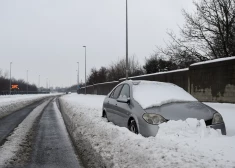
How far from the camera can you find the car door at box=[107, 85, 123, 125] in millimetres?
8333

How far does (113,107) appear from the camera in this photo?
857 cm

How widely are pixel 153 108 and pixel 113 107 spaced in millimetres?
2308

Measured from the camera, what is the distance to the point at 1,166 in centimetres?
566

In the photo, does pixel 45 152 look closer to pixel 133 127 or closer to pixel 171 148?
pixel 133 127

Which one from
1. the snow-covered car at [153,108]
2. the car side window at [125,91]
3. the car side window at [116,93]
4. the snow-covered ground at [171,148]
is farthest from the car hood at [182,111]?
the car side window at [116,93]

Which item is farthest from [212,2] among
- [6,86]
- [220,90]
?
[6,86]

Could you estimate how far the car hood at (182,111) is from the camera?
6133mm

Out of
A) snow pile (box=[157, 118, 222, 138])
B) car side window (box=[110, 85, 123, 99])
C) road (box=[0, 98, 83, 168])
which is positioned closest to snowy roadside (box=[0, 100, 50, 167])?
road (box=[0, 98, 83, 168])

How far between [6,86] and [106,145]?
109 metres

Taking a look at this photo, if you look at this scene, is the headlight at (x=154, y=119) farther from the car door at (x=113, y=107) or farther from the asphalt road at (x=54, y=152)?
the car door at (x=113, y=107)

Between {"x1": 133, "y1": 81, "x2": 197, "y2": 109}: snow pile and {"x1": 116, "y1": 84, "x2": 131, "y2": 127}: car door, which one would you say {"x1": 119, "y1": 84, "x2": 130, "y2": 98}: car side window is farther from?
{"x1": 133, "y1": 81, "x2": 197, "y2": 109}: snow pile

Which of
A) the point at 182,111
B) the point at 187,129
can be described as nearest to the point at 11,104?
the point at 182,111

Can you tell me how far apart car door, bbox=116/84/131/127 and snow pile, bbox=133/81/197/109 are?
29cm

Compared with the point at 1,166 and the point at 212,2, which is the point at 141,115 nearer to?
the point at 1,166
